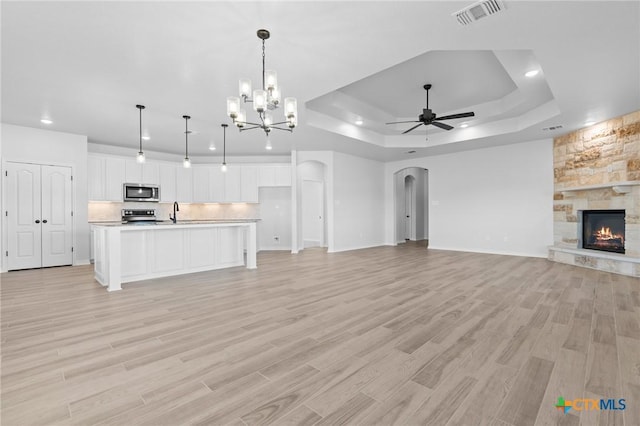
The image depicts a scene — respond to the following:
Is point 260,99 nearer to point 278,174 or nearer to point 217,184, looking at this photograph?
point 278,174

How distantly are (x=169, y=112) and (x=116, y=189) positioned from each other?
3.64 metres

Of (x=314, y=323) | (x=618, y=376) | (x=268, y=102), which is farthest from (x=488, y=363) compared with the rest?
(x=268, y=102)

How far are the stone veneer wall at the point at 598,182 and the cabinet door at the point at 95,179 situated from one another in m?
10.9

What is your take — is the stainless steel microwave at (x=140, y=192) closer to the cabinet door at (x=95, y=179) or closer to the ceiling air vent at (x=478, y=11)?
the cabinet door at (x=95, y=179)

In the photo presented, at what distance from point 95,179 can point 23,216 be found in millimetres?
1600

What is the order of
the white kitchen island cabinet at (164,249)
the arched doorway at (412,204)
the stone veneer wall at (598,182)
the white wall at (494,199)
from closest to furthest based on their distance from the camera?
the white kitchen island cabinet at (164,249) < the stone veneer wall at (598,182) < the white wall at (494,199) < the arched doorway at (412,204)

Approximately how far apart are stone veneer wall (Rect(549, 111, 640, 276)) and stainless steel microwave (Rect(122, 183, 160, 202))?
10068mm

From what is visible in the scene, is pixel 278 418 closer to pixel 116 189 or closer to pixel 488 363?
pixel 488 363

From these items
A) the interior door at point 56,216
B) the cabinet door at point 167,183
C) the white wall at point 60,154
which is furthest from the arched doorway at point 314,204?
the interior door at point 56,216

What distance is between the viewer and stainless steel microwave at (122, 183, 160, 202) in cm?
759

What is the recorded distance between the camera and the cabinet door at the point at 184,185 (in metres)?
8.56

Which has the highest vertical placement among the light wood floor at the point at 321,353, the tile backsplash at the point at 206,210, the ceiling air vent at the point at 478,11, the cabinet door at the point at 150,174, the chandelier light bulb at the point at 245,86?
the ceiling air vent at the point at 478,11

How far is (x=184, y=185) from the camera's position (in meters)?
8.66

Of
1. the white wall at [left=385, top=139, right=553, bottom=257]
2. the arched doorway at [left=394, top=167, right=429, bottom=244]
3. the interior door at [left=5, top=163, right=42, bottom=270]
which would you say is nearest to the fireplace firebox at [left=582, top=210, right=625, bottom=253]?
the white wall at [left=385, top=139, right=553, bottom=257]
